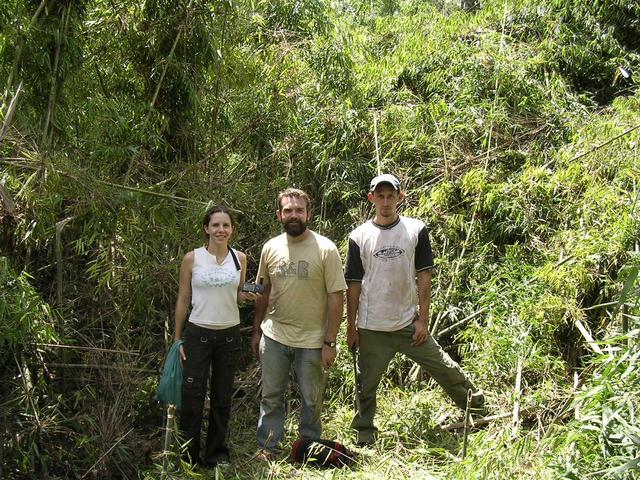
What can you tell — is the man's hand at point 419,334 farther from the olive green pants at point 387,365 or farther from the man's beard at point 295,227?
the man's beard at point 295,227

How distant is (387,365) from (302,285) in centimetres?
66

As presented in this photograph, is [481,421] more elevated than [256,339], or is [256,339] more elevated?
[256,339]

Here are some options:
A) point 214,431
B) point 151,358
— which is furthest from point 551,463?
point 151,358

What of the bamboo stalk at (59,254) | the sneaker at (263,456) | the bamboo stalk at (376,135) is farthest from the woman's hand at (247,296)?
the bamboo stalk at (376,135)

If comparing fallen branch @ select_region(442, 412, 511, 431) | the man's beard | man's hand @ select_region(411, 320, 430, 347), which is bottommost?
fallen branch @ select_region(442, 412, 511, 431)

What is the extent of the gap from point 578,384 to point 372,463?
3.85ft

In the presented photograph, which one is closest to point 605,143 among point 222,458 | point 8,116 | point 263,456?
point 263,456

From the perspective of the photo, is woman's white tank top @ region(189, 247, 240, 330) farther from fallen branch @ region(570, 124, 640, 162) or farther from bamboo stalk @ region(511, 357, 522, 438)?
fallen branch @ region(570, 124, 640, 162)

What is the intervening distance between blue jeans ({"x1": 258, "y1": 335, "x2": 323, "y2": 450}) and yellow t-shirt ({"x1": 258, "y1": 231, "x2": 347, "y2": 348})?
0.07 metres

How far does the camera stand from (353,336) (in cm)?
376

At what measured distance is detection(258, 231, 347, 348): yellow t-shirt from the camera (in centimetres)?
354

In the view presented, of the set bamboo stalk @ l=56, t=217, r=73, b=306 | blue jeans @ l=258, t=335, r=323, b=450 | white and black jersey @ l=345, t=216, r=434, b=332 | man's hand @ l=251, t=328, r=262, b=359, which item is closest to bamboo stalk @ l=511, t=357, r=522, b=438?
white and black jersey @ l=345, t=216, r=434, b=332

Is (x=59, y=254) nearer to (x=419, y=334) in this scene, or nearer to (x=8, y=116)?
(x=8, y=116)

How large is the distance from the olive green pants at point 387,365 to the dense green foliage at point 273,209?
157 millimetres
